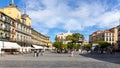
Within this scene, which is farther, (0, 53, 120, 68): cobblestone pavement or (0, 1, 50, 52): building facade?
(0, 1, 50, 52): building facade

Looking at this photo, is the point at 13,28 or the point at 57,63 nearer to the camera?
the point at 57,63

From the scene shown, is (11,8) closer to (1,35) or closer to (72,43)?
(1,35)

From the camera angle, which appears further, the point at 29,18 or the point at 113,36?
the point at 113,36

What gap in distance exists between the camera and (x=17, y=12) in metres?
90.6

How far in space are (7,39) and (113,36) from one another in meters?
125

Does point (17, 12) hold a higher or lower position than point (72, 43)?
higher

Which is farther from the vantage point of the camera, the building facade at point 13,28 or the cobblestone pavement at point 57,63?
the building facade at point 13,28

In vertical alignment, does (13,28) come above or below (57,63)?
above

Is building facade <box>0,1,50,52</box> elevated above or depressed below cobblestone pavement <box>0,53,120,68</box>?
above

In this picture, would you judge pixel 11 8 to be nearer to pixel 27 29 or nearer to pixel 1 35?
pixel 27 29

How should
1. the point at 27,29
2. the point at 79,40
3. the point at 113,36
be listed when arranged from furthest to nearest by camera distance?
the point at 113,36, the point at 79,40, the point at 27,29

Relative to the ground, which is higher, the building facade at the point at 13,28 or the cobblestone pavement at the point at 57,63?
the building facade at the point at 13,28

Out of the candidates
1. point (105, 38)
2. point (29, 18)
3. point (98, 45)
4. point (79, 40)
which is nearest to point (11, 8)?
point (29, 18)

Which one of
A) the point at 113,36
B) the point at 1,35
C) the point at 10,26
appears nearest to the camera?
the point at 1,35
